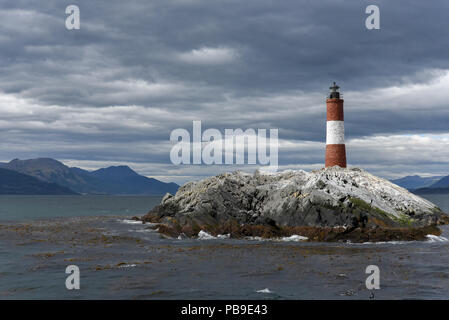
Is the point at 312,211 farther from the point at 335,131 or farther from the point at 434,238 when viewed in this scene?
the point at 335,131

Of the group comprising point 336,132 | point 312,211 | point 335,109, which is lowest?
point 312,211

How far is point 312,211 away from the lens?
41.4 meters

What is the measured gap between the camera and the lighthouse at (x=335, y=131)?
189 feet

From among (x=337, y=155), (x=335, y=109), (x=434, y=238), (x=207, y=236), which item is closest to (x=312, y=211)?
(x=207, y=236)

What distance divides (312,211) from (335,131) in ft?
63.2

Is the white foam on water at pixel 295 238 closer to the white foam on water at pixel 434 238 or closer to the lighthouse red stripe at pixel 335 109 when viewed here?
the white foam on water at pixel 434 238

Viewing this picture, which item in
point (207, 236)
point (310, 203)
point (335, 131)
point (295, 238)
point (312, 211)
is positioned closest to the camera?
point (295, 238)

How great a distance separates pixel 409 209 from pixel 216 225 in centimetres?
2152

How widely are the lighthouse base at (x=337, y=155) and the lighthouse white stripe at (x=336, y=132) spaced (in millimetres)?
657

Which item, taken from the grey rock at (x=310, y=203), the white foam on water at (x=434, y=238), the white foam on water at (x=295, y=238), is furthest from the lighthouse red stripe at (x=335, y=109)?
the white foam on water at (x=295, y=238)

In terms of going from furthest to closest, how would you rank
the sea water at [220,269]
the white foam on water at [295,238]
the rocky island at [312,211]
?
the rocky island at [312,211]
the white foam on water at [295,238]
the sea water at [220,269]
